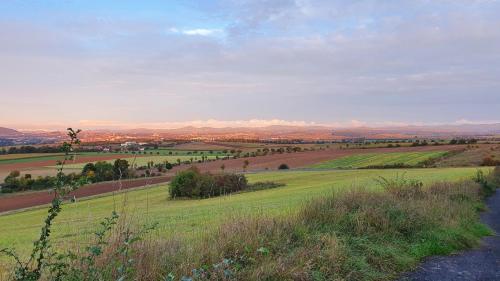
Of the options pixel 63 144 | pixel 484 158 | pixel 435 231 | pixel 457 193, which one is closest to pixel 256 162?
pixel 484 158

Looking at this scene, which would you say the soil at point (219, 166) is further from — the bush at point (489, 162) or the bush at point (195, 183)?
the bush at point (489, 162)

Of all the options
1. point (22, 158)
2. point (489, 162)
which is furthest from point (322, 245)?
point (22, 158)

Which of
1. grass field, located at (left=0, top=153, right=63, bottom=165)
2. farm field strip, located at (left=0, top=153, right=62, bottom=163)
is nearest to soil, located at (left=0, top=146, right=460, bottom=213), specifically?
grass field, located at (left=0, top=153, right=63, bottom=165)

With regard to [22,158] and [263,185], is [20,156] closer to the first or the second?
[22,158]

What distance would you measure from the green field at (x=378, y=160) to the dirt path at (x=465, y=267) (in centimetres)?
6888

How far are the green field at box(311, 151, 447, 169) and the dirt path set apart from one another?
68.9 m

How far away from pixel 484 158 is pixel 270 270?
7744 cm

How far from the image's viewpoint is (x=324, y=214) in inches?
372

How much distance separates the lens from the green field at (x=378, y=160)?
3174 inches

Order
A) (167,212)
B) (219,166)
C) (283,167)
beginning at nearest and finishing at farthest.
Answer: (167,212), (219,166), (283,167)

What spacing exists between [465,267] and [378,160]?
257 ft

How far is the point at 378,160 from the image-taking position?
85.0m

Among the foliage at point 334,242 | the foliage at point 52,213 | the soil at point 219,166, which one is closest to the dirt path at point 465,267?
the foliage at point 334,242

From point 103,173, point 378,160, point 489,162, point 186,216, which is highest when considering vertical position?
point 103,173
